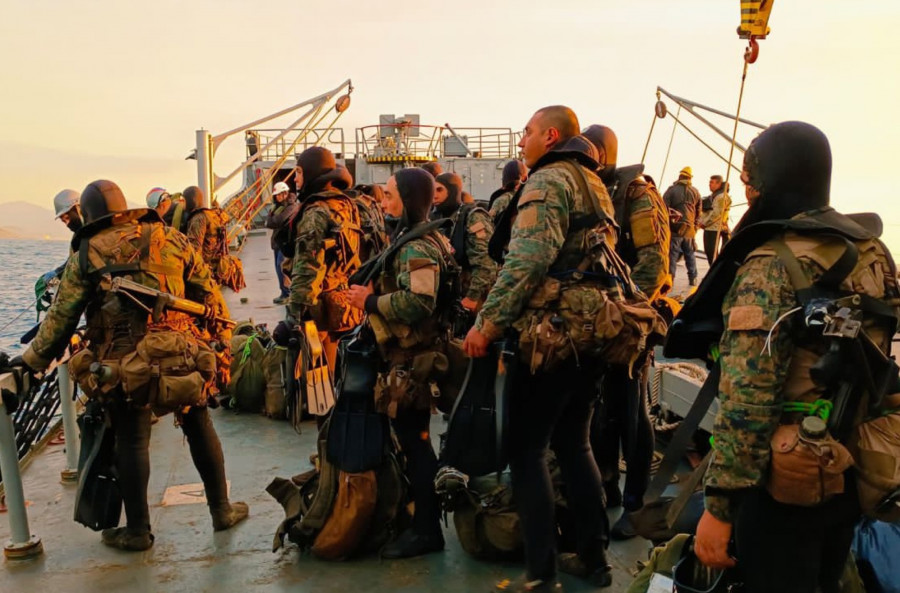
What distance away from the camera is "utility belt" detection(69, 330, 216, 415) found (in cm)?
374

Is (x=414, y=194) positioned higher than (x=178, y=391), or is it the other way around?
(x=414, y=194)

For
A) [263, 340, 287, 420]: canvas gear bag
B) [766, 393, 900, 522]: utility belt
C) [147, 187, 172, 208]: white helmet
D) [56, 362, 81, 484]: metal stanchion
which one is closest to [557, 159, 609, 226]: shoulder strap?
[766, 393, 900, 522]: utility belt

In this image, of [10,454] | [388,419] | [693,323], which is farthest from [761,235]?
[10,454]

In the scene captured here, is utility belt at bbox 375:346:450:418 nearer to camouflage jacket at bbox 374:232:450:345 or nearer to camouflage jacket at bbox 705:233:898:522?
camouflage jacket at bbox 374:232:450:345

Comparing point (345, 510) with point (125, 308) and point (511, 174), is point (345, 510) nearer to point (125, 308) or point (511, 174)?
point (125, 308)

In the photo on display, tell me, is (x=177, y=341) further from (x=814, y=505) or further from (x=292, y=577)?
(x=814, y=505)

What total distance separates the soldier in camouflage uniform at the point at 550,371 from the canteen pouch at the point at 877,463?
Answer: 1219 mm

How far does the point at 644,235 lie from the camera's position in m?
4.09

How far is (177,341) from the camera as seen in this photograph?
3.88 metres

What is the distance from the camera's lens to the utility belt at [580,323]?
3.01m

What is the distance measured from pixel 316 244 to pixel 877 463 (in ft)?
12.2

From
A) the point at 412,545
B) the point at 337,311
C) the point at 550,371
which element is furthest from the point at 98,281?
the point at 550,371

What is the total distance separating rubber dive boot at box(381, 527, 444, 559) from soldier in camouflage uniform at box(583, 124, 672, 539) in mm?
950

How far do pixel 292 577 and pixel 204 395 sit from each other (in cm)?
104
